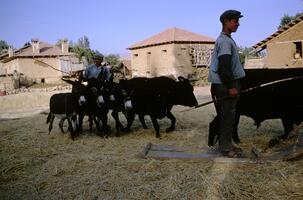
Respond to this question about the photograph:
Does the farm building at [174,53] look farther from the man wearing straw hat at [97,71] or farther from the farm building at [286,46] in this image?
the man wearing straw hat at [97,71]

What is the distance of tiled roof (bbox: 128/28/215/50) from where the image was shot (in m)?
36.5

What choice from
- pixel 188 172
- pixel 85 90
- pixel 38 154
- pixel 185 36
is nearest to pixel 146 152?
pixel 188 172

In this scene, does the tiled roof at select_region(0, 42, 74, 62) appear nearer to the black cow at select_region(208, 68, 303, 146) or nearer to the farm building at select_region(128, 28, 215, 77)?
the farm building at select_region(128, 28, 215, 77)

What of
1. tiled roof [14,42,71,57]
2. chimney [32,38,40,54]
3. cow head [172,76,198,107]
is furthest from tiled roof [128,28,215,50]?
cow head [172,76,198,107]

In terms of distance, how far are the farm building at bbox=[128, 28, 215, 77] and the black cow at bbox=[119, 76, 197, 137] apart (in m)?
25.6

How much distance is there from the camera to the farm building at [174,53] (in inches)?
1417

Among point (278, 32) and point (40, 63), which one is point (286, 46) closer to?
point (278, 32)

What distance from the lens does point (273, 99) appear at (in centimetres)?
Result: 667

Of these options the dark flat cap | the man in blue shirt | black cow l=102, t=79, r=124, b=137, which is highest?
the dark flat cap

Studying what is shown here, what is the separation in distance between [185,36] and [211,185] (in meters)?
34.8

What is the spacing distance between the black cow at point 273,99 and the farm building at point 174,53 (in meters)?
27.6

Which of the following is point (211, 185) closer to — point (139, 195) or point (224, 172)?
point (224, 172)

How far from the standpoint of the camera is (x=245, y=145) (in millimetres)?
6719

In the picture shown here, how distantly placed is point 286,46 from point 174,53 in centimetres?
1151
